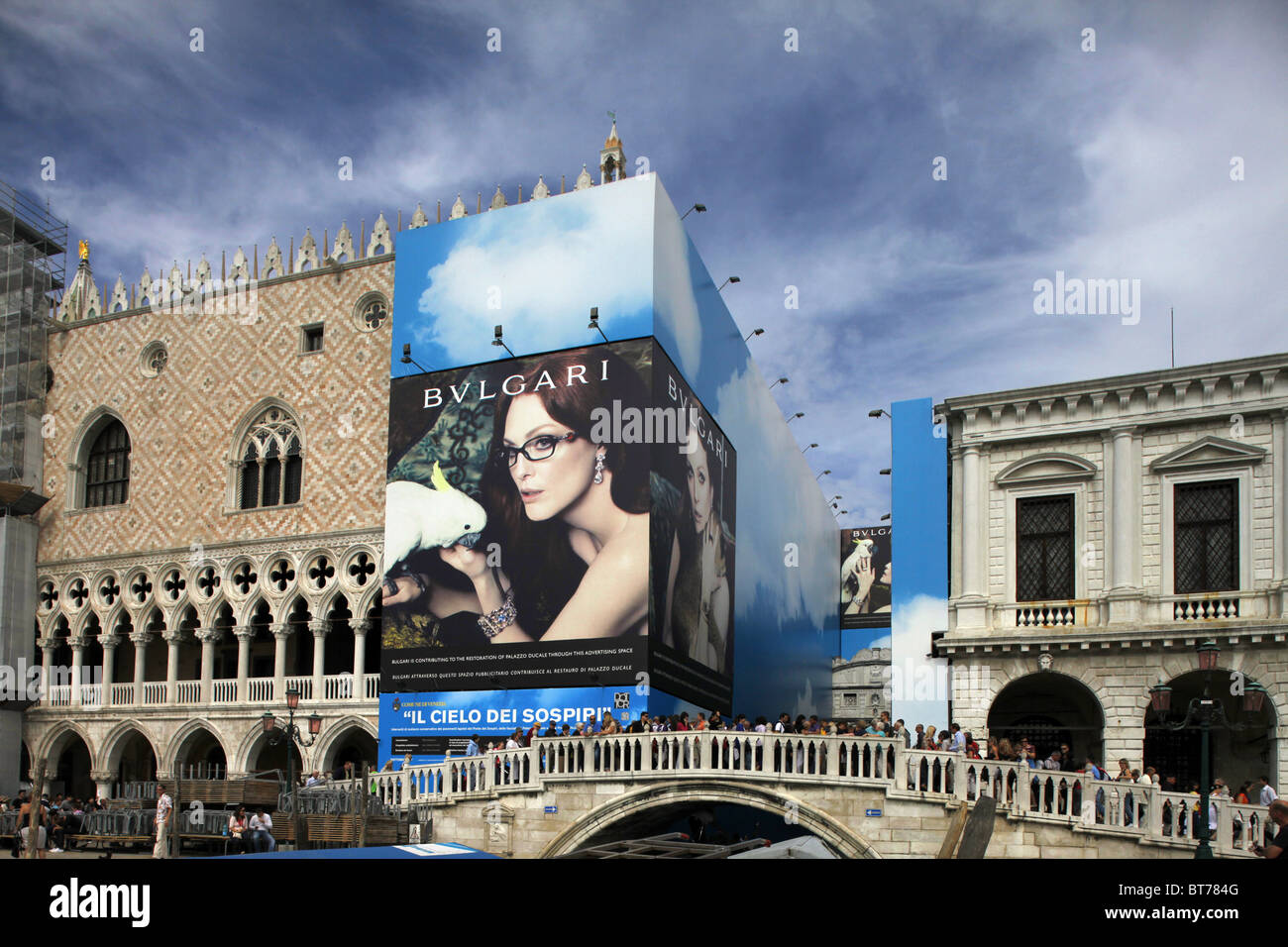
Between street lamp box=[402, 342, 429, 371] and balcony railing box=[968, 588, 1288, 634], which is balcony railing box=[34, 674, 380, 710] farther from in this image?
balcony railing box=[968, 588, 1288, 634]

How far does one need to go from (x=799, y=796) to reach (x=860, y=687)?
31.4 m

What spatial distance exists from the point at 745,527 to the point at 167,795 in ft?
53.3

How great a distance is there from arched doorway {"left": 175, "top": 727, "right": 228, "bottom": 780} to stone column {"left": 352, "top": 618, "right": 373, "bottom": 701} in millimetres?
4449

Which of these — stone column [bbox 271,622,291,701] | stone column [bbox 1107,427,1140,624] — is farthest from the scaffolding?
stone column [bbox 1107,427,1140,624]

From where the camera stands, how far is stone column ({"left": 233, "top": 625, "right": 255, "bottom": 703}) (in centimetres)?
2736

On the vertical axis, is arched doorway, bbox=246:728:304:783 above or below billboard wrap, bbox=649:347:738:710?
below

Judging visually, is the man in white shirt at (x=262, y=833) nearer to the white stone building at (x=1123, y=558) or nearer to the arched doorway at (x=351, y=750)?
the arched doorway at (x=351, y=750)

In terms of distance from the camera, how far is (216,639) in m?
28.7

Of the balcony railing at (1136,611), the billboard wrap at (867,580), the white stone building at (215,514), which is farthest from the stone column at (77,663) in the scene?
the billboard wrap at (867,580)

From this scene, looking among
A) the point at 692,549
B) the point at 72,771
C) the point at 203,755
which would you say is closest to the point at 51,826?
the point at 203,755

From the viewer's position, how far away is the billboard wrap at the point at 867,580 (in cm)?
5025

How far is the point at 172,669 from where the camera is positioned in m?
28.6

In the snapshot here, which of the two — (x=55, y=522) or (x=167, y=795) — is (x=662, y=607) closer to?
(x=167, y=795)
